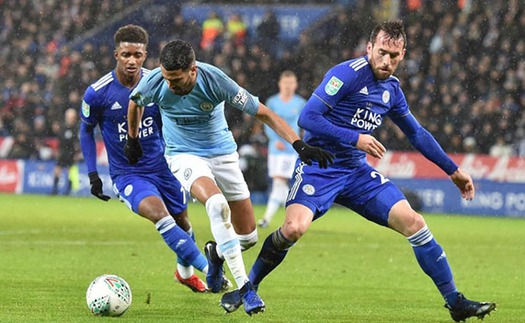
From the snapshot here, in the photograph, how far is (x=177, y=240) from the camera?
329 inches

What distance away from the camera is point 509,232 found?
660 inches

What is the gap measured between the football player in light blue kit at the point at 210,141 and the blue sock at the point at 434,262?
966 mm

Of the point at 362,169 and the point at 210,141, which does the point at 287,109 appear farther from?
the point at 362,169

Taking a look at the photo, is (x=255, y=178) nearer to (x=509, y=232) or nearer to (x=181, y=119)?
(x=509, y=232)

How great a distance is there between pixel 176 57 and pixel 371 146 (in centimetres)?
147

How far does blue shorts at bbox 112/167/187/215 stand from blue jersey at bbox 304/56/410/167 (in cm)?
168

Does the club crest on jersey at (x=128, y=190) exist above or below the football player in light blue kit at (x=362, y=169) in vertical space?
below

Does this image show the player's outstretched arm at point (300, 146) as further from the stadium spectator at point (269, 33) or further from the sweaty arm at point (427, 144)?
the stadium spectator at point (269, 33)

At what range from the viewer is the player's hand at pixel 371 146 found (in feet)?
23.1

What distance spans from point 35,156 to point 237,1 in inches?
289

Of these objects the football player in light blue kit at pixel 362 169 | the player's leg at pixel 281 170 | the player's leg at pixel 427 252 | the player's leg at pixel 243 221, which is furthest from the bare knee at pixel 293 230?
the player's leg at pixel 281 170

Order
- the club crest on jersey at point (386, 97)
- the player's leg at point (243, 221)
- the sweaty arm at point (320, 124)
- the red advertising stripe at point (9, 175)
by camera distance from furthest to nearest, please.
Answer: the red advertising stripe at point (9, 175)
the player's leg at point (243, 221)
the club crest on jersey at point (386, 97)
the sweaty arm at point (320, 124)

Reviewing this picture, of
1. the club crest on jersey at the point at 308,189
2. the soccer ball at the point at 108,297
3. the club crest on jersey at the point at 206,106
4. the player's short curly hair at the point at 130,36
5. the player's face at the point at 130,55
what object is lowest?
the soccer ball at the point at 108,297

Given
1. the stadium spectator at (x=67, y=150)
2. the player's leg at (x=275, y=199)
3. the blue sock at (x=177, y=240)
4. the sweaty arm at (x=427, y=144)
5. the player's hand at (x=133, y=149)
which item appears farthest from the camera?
the stadium spectator at (x=67, y=150)
